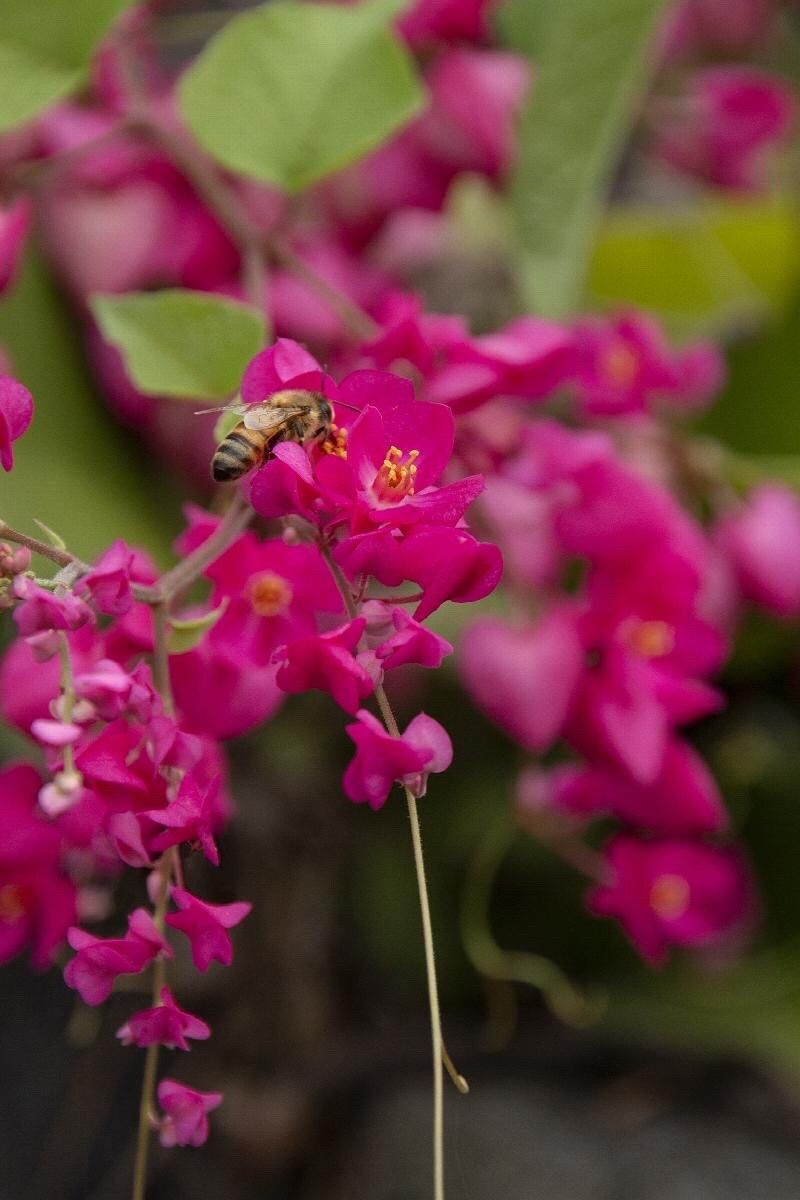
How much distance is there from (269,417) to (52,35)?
136 mm

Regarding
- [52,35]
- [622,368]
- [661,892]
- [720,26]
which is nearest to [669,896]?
[661,892]

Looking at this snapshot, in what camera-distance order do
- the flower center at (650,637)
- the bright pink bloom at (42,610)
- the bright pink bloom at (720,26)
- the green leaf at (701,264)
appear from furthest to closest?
the bright pink bloom at (720,26) < the green leaf at (701,264) < the flower center at (650,637) < the bright pink bloom at (42,610)

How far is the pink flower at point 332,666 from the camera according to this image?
0.15 m

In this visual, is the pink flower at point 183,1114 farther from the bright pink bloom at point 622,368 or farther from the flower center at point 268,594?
the bright pink bloom at point 622,368

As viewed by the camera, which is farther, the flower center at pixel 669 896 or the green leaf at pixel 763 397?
the green leaf at pixel 763 397

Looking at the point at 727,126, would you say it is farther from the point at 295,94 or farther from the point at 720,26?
the point at 295,94

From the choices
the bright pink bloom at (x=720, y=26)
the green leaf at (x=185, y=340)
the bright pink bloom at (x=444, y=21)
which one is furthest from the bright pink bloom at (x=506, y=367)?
the bright pink bloom at (x=720, y=26)

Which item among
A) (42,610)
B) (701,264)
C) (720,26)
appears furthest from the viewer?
(720,26)

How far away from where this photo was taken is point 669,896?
0.96ft

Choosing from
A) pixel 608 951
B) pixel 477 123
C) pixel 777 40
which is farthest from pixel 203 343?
pixel 777 40

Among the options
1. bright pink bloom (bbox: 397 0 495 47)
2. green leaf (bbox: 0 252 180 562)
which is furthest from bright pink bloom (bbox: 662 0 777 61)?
green leaf (bbox: 0 252 180 562)

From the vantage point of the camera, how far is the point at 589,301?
1.27ft

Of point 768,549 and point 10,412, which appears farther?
point 768,549

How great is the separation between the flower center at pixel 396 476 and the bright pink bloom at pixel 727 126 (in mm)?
323
